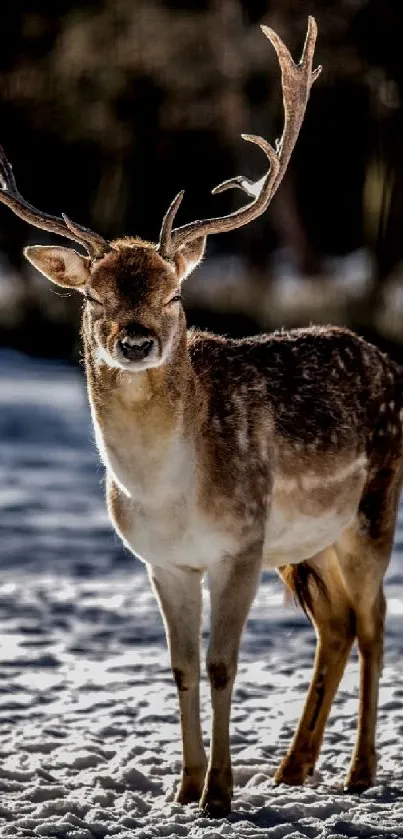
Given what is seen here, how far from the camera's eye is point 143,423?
234 inches

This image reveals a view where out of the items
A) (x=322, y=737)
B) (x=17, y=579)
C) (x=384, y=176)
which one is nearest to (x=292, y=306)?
(x=384, y=176)

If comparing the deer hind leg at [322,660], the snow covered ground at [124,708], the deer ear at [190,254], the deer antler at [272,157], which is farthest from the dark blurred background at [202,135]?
the deer ear at [190,254]

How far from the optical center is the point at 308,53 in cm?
632

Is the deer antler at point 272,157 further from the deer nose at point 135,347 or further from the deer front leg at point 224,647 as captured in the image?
the deer front leg at point 224,647

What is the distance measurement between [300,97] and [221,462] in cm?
151

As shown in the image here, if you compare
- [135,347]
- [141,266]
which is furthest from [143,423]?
[141,266]

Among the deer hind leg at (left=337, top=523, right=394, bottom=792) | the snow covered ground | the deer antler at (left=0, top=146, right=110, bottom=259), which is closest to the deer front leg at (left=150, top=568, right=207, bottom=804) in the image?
the snow covered ground

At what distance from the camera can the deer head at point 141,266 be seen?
5.77 m

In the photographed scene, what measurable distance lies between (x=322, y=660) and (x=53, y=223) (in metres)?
2.17

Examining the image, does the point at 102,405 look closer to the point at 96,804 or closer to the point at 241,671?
the point at 96,804

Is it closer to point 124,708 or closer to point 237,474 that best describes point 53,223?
point 237,474

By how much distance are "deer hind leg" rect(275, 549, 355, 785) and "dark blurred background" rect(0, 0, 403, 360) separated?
1108 centimetres

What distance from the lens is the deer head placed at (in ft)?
18.9

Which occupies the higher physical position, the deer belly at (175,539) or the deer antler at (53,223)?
the deer antler at (53,223)
